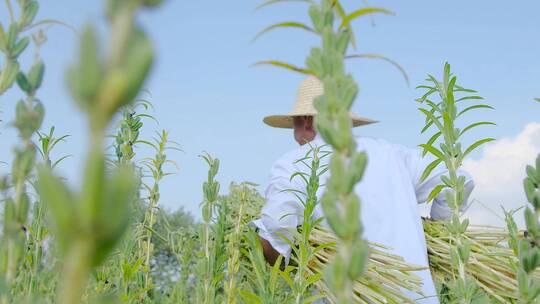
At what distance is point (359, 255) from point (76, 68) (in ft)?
0.81

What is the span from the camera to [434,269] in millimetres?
2938

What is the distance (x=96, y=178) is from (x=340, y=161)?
0.24 m

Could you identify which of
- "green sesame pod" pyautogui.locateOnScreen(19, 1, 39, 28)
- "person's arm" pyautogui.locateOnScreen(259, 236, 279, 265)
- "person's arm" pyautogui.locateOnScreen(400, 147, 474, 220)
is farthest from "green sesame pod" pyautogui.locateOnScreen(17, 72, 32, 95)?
"person's arm" pyautogui.locateOnScreen(400, 147, 474, 220)

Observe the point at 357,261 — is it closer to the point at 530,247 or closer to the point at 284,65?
the point at 284,65

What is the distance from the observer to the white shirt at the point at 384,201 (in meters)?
2.77

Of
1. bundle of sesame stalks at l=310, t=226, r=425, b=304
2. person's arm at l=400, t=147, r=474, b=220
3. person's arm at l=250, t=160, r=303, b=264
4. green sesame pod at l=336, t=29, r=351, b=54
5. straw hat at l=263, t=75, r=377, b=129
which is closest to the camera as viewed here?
green sesame pod at l=336, t=29, r=351, b=54

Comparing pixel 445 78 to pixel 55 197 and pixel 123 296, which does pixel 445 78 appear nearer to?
pixel 123 296

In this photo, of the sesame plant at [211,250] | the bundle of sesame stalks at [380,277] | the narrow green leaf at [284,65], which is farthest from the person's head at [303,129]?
the narrow green leaf at [284,65]

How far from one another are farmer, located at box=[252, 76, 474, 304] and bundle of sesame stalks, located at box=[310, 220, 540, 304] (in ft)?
0.32

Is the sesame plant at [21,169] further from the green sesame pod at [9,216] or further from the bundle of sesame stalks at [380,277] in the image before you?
the bundle of sesame stalks at [380,277]

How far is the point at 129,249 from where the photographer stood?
2004 millimetres

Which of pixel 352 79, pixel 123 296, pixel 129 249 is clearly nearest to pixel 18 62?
pixel 352 79

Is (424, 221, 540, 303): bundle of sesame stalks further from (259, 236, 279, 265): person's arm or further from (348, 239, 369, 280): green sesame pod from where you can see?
(348, 239, 369, 280): green sesame pod

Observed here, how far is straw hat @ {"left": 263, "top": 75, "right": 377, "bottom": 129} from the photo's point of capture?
3598 millimetres
